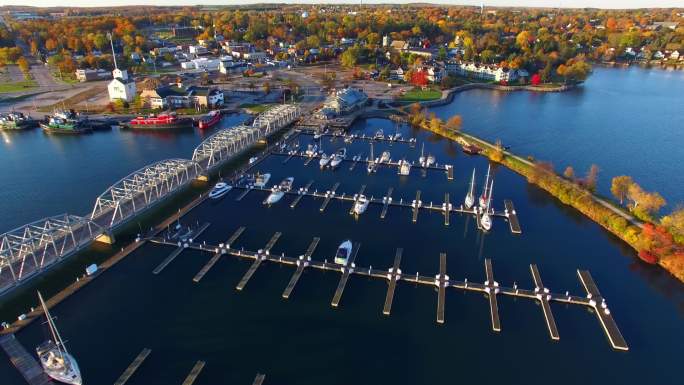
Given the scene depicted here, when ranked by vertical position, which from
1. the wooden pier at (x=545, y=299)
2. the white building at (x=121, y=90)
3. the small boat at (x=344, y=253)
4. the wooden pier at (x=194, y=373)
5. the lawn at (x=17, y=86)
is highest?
the white building at (x=121, y=90)

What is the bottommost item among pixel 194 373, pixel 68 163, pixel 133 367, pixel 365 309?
pixel 194 373

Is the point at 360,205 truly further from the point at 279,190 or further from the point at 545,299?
the point at 545,299

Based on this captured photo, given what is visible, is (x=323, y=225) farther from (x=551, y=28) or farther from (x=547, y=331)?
(x=551, y=28)

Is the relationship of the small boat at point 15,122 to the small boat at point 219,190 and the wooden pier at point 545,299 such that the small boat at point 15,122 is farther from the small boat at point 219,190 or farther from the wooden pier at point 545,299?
the wooden pier at point 545,299

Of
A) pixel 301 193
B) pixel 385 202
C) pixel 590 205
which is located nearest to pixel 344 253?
pixel 385 202

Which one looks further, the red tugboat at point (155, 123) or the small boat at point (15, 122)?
the red tugboat at point (155, 123)

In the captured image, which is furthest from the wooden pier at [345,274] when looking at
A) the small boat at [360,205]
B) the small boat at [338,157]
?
the small boat at [338,157]

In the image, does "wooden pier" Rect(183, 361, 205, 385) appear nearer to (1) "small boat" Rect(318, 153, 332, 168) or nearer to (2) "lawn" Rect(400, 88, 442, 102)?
(1) "small boat" Rect(318, 153, 332, 168)

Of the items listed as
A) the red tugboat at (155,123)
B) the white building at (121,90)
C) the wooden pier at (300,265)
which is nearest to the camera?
the wooden pier at (300,265)
